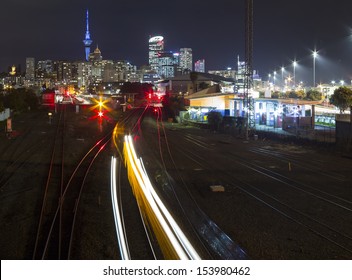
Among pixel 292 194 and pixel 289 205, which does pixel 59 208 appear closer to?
pixel 289 205

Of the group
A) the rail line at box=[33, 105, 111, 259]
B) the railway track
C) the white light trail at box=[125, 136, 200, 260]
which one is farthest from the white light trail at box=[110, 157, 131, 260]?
the railway track

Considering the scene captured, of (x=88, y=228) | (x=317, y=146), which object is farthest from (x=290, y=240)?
(x=317, y=146)

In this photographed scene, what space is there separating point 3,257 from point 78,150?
15931 millimetres

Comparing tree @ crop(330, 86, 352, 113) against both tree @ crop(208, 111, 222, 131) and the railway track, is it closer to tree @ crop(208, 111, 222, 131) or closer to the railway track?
tree @ crop(208, 111, 222, 131)

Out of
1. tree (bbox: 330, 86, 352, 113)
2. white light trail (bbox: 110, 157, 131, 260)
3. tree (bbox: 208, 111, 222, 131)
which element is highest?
tree (bbox: 330, 86, 352, 113)

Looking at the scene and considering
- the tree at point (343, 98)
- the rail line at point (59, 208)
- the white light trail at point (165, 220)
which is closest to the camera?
the white light trail at point (165, 220)

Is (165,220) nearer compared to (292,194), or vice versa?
(165,220)

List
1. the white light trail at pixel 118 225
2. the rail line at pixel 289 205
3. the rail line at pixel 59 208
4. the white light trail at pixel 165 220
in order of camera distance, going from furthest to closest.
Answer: the rail line at pixel 289 205 < the rail line at pixel 59 208 < the white light trail at pixel 118 225 < the white light trail at pixel 165 220

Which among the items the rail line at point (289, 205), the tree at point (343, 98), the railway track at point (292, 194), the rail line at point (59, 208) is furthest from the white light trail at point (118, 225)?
the tree at point (343, 98)

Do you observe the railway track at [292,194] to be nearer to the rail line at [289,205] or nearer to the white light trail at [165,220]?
the rail line at [289,205]

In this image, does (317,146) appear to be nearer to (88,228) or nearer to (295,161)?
(295,161)

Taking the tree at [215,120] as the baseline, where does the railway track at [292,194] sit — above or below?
below

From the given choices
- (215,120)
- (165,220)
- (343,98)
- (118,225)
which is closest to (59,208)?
(118,225)

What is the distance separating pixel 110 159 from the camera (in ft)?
67.0
